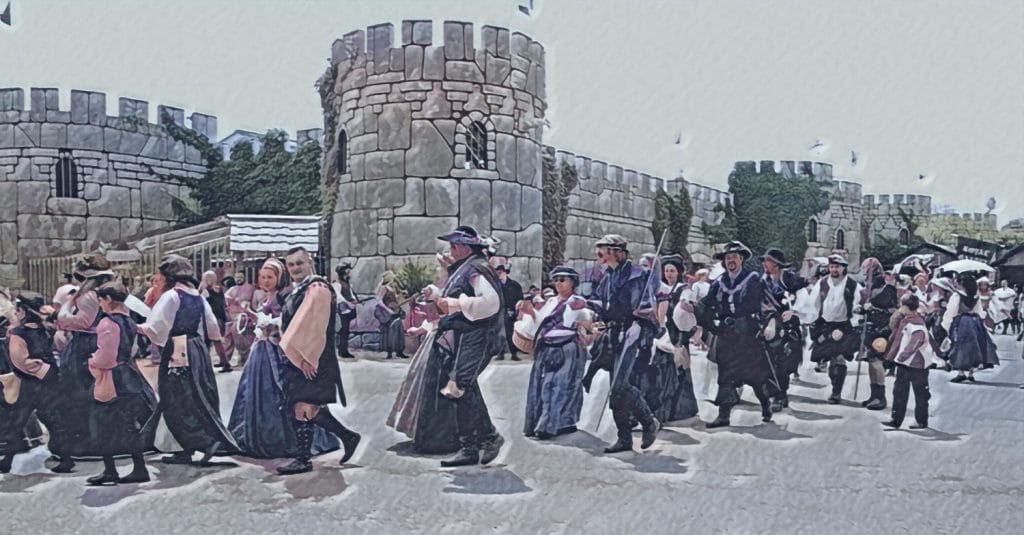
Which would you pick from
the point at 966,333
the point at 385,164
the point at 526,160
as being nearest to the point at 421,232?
the point at 385,164

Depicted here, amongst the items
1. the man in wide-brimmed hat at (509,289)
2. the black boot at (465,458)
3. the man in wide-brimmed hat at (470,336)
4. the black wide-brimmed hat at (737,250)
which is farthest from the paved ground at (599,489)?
the man in wide-brimmed hat at (509,289)

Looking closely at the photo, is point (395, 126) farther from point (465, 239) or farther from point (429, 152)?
point (465, 239)

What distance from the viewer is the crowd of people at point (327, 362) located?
639 cm

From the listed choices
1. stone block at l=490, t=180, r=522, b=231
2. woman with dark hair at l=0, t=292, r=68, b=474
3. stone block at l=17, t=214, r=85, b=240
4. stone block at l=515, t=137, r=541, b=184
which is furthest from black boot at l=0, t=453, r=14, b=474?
stone block at l=17, t=214, r=85, b=240

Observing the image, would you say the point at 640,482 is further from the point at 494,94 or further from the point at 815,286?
the point at 494,94

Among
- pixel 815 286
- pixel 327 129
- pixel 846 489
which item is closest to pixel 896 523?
pixel 846 489

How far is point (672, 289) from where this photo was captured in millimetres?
10516

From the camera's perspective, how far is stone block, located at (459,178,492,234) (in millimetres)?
17516

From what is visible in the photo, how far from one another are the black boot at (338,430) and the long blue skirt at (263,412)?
295 mm

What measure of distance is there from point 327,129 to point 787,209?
2036cm

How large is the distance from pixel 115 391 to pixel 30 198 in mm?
17394

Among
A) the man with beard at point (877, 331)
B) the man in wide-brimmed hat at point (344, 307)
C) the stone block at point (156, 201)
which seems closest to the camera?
the man with beard at point (877, 331)

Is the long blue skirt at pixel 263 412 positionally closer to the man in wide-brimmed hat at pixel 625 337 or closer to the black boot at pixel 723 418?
the man in wide-brimmed hat at pixel 625 337

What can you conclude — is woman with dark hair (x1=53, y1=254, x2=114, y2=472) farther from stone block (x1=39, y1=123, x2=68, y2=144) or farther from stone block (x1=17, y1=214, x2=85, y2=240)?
stone block (x1=39, y1=123, x2=68, y2=144)
